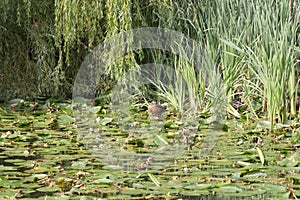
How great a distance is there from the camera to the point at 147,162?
13.8ft

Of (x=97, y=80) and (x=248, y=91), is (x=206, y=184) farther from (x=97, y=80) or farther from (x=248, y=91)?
(x=97, y=80)

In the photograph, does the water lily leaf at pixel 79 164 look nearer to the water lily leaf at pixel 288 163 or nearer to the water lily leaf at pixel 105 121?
the water lily leaf at pixel 288 163

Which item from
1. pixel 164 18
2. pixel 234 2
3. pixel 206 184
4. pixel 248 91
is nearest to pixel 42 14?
pixel 164 18

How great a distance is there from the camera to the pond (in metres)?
3.57

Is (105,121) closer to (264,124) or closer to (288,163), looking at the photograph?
(264,124)

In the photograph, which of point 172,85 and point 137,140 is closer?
point 137,140

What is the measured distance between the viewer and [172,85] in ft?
22.0

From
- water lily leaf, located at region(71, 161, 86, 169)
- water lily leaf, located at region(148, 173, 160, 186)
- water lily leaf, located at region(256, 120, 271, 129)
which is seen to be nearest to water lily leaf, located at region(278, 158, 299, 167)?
water lily leaf, located at region(148, 173, 160, 186)

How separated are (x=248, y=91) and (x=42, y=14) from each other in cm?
257

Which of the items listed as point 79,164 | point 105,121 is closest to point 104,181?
point 79,164

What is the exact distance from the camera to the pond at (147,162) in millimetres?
3568

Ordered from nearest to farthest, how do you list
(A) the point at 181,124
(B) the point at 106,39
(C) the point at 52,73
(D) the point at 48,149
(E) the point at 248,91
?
(D) the point at 48,149 → (A) the point at 181,124 → (E) the point at 248,91 → (B) the point at 106,39 → (C) the point at 52,73

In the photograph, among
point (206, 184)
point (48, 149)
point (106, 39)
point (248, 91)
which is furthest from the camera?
point (106, 39)

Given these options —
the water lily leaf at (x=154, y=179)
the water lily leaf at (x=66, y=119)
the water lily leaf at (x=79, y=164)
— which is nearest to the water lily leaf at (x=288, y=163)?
the water lily leaf at (x=154, y=179)
